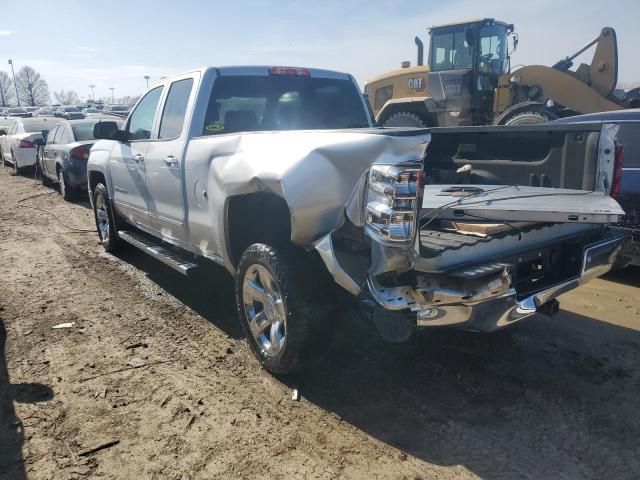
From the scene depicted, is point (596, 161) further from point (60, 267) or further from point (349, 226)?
point (60, 267)

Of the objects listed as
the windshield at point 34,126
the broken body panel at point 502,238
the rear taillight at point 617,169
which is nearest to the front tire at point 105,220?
the broken body panel at point 502,238

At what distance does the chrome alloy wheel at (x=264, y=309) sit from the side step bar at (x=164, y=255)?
2.88 feet

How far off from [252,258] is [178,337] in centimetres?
131

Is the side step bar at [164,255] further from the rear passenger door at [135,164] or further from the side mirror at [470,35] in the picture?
the side mirror at [470,35]

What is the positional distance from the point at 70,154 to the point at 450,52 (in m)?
8.81

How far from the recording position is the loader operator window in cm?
1212

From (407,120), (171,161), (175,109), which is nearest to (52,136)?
(407,120)

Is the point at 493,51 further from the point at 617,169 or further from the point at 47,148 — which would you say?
the point at 47,148

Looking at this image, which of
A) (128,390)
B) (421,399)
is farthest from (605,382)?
(128,390)

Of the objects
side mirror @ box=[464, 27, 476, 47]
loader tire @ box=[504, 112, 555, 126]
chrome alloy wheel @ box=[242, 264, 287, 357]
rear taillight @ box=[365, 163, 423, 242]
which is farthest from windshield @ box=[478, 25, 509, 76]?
rear taillight @ box=[365, 163, 423, 242]

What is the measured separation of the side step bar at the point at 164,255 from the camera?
4419mm

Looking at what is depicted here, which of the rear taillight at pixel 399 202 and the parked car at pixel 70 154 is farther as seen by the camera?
the parked car at pixel 70 154

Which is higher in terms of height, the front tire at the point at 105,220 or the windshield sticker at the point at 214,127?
the windshield sticker at the point at 214,127

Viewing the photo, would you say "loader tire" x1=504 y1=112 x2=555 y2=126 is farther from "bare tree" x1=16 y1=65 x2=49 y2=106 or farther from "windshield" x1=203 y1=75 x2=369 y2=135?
"bare tree" x1=16 y1=65 x2=49 y2=106
